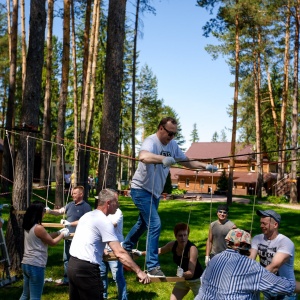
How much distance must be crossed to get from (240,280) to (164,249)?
101 inches

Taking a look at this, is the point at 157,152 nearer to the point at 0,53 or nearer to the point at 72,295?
the point at 72,295

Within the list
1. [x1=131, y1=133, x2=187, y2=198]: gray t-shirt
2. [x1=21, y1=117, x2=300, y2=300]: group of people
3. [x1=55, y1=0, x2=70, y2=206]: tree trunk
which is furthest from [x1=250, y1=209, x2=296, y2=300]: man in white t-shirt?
[x1=55, y1=0, x2=70, y2=206]: tree trunk

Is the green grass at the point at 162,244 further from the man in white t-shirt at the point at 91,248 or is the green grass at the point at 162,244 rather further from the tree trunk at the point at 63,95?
the tree trunk at the point at 63,95

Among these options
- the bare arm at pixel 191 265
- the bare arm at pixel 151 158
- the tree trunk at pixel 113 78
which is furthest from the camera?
the tree trunk at pixel 113 78

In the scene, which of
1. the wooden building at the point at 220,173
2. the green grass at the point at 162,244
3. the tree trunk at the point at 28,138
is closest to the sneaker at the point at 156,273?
the green grass at the point at 162,244

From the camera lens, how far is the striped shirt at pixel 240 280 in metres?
3.24

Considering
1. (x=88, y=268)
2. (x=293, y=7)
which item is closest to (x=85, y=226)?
(x=88, y=268)

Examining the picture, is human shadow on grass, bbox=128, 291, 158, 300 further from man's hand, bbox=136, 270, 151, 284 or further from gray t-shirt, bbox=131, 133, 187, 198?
man's hand, bbox=136, 270, 151, 284

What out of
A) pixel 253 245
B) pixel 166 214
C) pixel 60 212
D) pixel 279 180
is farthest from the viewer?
pixel 279 180

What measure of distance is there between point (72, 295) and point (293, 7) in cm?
2551

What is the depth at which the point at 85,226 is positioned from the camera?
4473mm

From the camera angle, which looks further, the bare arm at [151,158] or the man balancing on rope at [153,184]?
the man balancing on rope at [153,184]

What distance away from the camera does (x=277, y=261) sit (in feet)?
14.7

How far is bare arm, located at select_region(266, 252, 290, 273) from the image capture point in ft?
14.6
